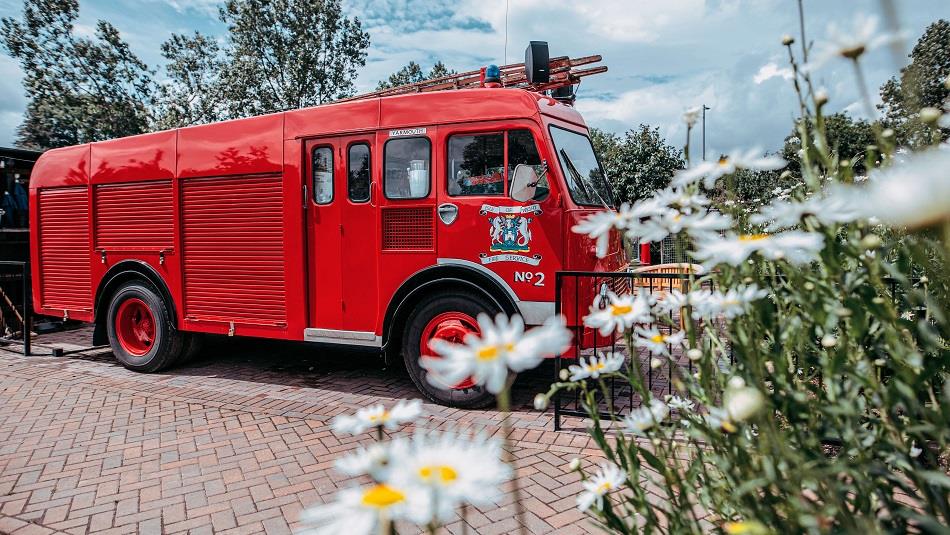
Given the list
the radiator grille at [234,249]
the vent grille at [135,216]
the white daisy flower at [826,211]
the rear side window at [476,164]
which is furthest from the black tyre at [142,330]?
the white daisy flower at [826,211]

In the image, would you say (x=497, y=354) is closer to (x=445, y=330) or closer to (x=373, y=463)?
(x=373, y=463)

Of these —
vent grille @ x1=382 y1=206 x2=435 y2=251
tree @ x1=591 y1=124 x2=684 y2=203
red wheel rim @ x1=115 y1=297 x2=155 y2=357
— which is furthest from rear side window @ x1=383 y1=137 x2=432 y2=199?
tree @ x1=591 y1=124 x2=684 y2=203

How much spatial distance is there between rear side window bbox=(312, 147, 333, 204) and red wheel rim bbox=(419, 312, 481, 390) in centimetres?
175

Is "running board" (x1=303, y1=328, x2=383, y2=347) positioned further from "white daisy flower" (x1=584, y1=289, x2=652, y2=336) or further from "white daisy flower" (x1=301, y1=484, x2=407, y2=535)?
"white daisy flower" (x1=301, y1=484, x2=407, y2=535)

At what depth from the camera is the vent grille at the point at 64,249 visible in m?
7.41

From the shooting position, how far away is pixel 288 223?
593 centimetres

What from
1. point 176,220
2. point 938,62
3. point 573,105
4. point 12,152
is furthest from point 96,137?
point 938,62

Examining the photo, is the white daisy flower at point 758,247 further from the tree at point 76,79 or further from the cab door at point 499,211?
the tree at point 76,79

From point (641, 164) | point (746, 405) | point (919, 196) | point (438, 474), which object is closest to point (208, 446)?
point (438, 474)

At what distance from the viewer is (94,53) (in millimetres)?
21859

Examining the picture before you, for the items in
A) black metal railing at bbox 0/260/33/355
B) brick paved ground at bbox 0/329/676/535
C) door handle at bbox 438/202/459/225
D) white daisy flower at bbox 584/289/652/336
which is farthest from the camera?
black metal railing at bbox 0/260/33/355

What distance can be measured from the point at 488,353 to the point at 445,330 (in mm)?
4246

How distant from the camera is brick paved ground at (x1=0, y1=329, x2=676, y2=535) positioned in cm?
325

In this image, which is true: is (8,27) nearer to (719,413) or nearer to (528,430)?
(528,430)
